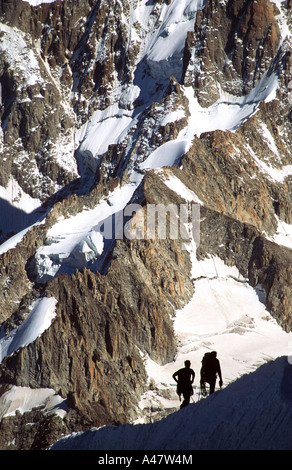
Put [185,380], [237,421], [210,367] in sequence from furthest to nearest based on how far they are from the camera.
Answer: [237,421], [185,380], [210,367]

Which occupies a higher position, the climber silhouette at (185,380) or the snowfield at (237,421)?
the climber silhouette at (185,380)

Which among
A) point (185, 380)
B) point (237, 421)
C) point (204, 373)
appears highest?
point (204, 373)

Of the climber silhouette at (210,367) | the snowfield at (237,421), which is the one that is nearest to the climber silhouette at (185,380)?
the climber silhouette at (210,367)

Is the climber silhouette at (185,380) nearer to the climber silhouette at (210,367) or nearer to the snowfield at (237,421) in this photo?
the climber silhouette at (210,367)

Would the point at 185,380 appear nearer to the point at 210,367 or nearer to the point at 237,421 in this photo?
the point at 210,367

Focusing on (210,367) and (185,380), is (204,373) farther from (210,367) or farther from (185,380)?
(185,380)

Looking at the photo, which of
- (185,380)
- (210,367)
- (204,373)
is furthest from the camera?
(185,380)

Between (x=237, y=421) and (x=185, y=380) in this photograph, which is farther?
(x=237, y=421)

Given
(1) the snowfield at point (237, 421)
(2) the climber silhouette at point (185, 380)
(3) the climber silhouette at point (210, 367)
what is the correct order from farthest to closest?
(1) the snowfield at point (237, 421) < (2) the climber silhouette at point (185, 380) < (3) the climber silhouette at point (210, 367)

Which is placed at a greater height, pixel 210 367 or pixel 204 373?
pixel 210 367

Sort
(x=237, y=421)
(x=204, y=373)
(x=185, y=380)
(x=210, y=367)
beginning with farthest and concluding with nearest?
(x=237, y=421), (x=185, y=380), (x=204, y=373), (x=210, y=367)

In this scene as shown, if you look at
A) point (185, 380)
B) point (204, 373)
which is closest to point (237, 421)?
point (204, 373)

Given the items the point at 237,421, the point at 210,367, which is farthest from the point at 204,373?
the point at 237,421

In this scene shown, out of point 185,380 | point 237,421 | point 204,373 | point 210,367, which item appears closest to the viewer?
point 210,367
